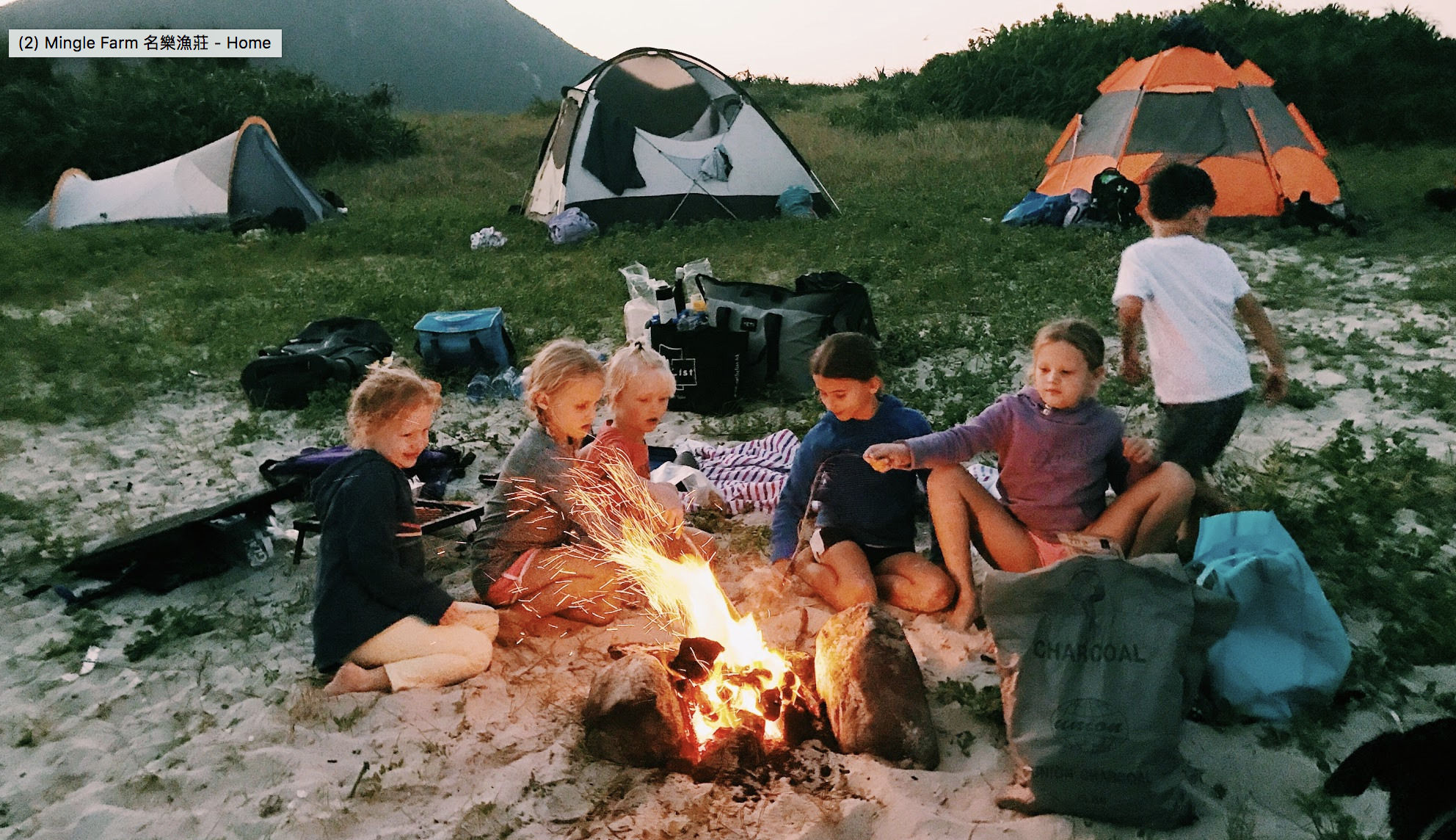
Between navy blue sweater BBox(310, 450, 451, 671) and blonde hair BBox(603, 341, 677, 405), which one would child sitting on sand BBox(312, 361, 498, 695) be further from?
blonde hair BBox(603, 341, 677, 405)

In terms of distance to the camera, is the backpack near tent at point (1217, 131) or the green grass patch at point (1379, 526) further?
the backpack near tent at point (1217, 131)

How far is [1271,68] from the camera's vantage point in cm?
2106

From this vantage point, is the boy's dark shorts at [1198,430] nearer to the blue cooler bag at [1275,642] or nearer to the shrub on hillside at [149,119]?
the blue cooler bag at [1275,642]

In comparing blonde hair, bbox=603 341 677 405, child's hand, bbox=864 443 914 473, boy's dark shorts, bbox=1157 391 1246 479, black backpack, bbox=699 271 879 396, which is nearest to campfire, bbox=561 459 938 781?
child's hand, bbox=864 443 914 473

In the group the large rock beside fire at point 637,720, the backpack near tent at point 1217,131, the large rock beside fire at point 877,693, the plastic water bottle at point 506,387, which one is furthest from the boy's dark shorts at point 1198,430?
the backpack near tent at point 1217,131

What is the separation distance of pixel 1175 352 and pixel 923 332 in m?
4.29

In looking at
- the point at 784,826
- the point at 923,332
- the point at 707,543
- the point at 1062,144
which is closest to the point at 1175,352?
the point at 707,543

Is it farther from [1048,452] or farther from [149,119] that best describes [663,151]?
[149,119]

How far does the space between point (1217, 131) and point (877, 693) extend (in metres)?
11.8

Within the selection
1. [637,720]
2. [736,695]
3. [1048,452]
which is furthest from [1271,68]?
[637,720]

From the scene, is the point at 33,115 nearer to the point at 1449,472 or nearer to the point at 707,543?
the point at 707,543

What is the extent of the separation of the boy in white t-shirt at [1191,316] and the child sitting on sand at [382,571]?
3.30m

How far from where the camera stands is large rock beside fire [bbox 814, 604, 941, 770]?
3.24m

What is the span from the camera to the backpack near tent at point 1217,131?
12.0 m
